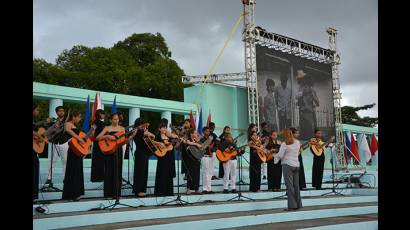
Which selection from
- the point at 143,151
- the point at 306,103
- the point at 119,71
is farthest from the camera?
the point at 119,71

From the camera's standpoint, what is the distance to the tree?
3816cm

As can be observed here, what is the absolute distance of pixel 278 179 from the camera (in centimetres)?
1112

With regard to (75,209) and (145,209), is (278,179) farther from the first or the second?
(75,209)

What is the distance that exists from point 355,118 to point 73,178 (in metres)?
35.2

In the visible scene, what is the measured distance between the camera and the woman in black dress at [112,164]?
7645mm

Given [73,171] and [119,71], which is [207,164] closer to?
[73,171]

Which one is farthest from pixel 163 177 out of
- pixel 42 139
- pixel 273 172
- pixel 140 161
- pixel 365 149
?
pixel 365 149

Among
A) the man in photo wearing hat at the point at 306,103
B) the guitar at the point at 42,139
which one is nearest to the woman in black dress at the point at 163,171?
the guitar at the point at 42,139

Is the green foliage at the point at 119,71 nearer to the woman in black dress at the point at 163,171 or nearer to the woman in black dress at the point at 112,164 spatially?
the woman in black dress at the point at 163,171

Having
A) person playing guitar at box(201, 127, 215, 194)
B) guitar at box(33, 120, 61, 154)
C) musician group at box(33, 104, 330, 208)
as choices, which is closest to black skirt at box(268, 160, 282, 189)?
musician group at box(33, 104, 330, 208)

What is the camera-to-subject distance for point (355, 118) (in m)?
39.0

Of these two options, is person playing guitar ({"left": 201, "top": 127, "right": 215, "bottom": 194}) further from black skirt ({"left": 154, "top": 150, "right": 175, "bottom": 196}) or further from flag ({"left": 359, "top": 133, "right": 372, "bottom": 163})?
flag ({"left": 359, "top": 133, "right": 372, "bottom": 163})
